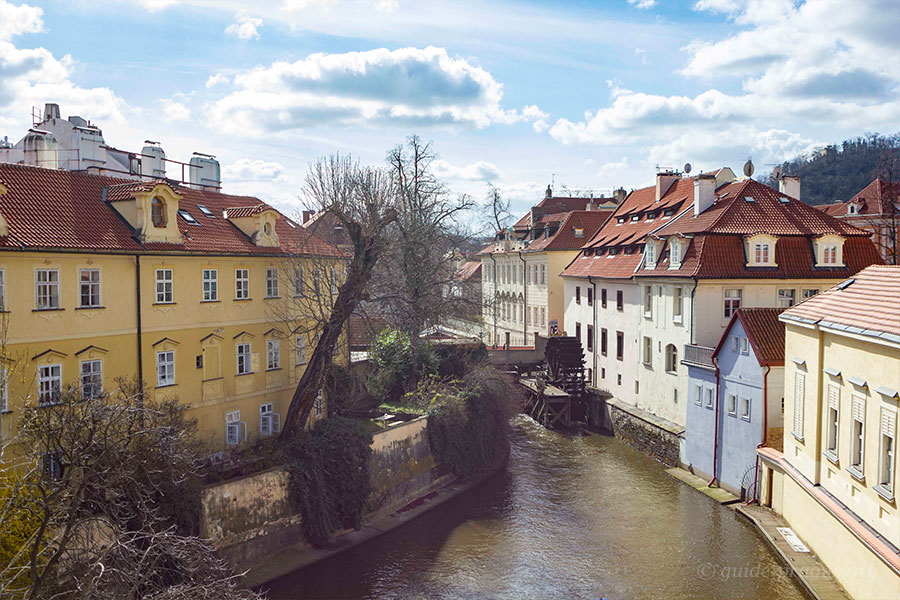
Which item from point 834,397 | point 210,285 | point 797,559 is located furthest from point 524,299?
point 834,397

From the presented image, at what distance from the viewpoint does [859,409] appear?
1302 centimetres

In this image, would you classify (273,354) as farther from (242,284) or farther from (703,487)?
(703,487)

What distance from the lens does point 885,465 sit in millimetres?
12094

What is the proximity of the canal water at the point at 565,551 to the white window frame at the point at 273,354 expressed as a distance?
596 cm

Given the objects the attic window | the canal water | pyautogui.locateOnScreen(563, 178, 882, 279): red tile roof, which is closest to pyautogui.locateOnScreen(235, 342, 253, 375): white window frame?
the attic window

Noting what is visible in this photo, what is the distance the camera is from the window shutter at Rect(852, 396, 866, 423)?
12821 millimetres

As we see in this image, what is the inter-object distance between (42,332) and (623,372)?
68.9ft

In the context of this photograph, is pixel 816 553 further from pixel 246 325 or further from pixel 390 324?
pixel 390 324

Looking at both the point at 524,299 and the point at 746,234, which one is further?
the point at 524,299

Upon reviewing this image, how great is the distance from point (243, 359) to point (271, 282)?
8.09 ft

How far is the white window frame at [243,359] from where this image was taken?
20.5 metres

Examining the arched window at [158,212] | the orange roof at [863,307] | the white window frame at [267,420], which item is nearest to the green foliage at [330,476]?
the white window frame at [267,420]

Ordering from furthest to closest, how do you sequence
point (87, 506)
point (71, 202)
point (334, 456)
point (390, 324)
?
point (390, 324) < point (334, 456) < point (71, 202) < point (87, 506)

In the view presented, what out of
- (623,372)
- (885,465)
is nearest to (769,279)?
(623,372)
